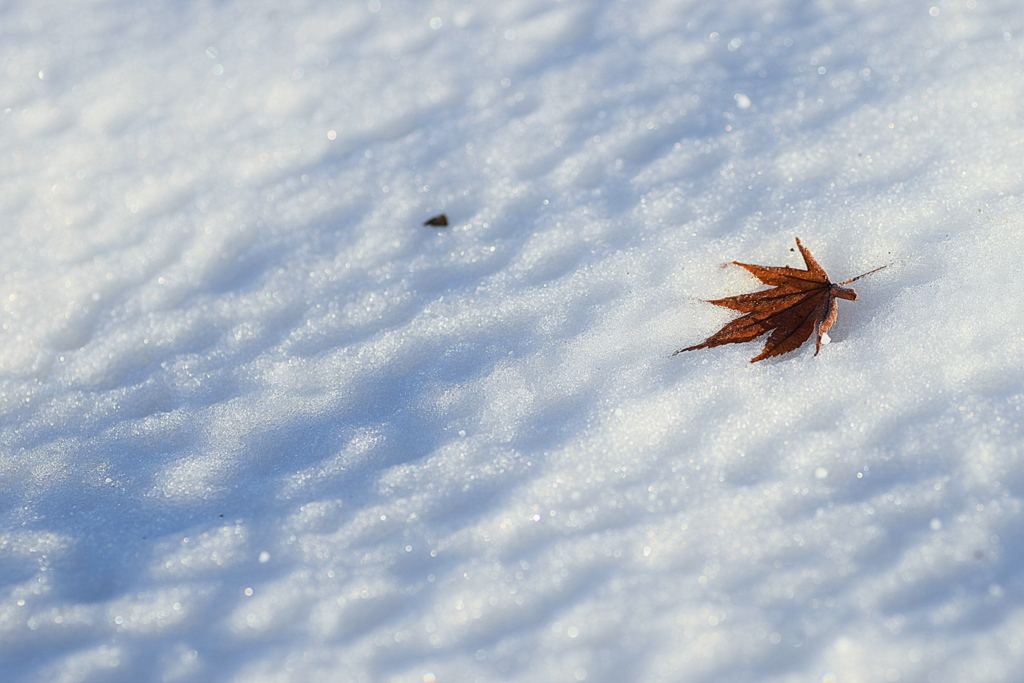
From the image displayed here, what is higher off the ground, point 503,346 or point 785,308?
point 503,346

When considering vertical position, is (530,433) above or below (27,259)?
below

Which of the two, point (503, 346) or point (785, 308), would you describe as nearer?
point (785, 308)

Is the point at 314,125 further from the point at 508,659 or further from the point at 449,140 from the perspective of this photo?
the point at 508,659

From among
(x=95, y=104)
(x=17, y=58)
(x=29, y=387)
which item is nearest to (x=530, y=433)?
(x=29, y=387)

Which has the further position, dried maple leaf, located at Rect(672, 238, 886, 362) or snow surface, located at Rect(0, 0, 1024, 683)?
dried maple leaf, located at Rect(672, 238, 886, 362)

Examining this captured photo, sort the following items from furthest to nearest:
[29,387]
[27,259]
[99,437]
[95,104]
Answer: [95,104]
[27,259]
[29,387]
[99,437]
